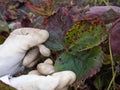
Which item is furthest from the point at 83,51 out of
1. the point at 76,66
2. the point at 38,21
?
the point at 38,21

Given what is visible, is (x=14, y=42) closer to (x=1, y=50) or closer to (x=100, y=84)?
(x=1, y=50)

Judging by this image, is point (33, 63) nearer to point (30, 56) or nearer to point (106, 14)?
point (30, 56)

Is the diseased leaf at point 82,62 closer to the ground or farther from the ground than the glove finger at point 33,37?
closer to the ground

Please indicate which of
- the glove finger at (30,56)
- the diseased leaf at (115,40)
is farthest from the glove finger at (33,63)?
the diseased leaf at (115,40)

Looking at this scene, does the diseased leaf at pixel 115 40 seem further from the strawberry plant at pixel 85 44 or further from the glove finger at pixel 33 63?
the glove finger at pixel 33 63

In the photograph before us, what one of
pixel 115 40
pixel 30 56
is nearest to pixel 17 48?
pixel 30 56
